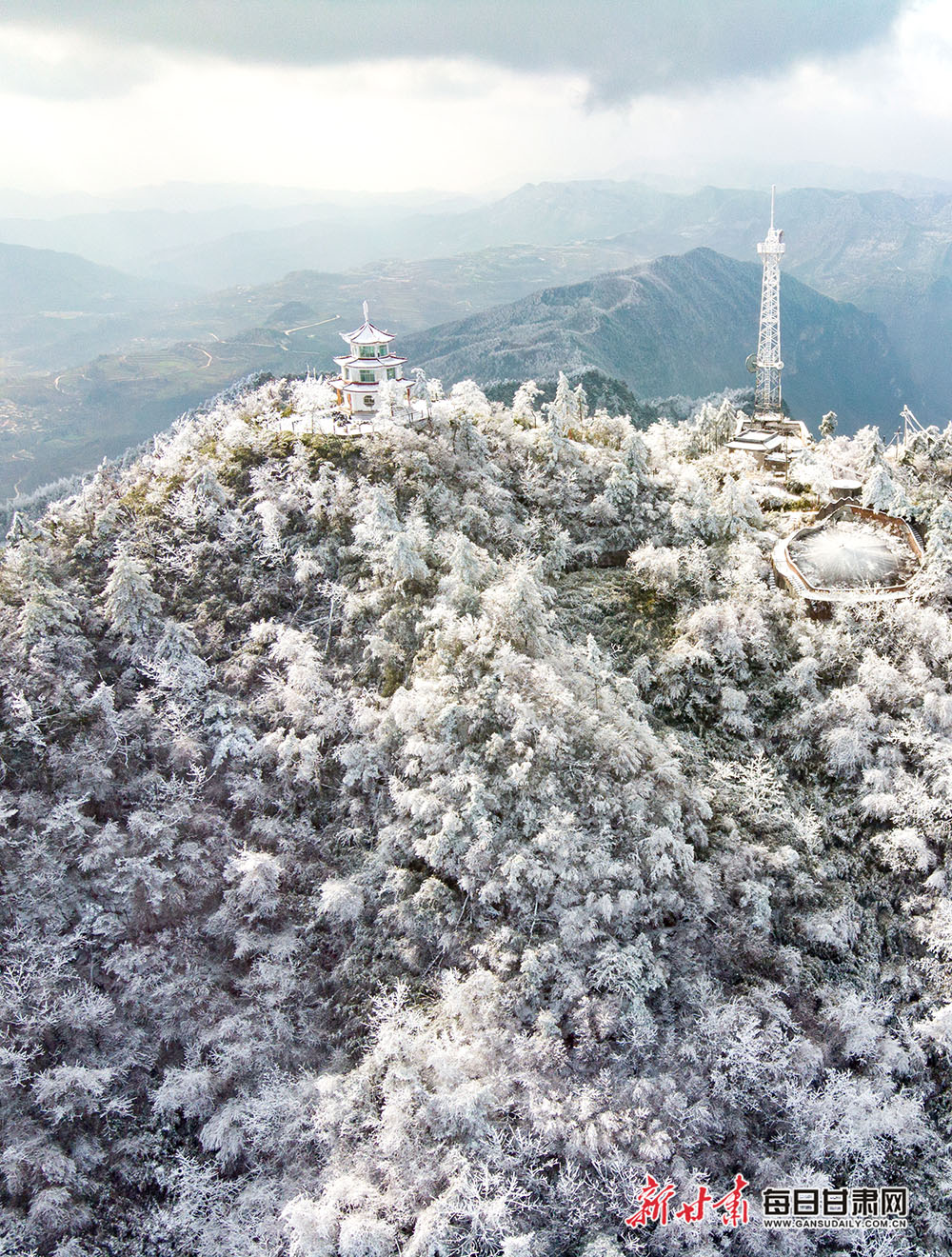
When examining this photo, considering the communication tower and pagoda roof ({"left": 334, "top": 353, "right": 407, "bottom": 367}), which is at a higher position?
the communication tower

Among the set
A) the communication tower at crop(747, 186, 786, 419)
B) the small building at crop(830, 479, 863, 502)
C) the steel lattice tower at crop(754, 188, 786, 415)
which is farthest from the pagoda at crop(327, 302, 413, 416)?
the steel lattice tower at crop(754, 188, 786, 415)

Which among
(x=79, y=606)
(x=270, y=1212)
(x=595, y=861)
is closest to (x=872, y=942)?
(x=595, y=861)

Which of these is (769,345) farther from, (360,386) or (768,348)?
(360,386)

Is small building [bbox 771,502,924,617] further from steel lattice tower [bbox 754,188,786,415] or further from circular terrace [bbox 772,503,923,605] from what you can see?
steel lattice tower [bbox 754,188,786,415]

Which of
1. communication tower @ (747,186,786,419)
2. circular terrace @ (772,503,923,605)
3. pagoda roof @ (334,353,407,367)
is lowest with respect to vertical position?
circular terrace @ (772,503,923,605)

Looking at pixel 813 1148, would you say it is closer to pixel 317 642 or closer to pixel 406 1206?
pixel 406 1206

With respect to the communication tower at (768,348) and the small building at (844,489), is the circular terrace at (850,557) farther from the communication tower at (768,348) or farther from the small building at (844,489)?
the communication tower at (768,348)

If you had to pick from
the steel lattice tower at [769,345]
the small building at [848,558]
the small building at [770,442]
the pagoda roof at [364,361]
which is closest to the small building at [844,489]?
the small building at [848,558]

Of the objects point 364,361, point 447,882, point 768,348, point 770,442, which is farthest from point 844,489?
point 447,882
